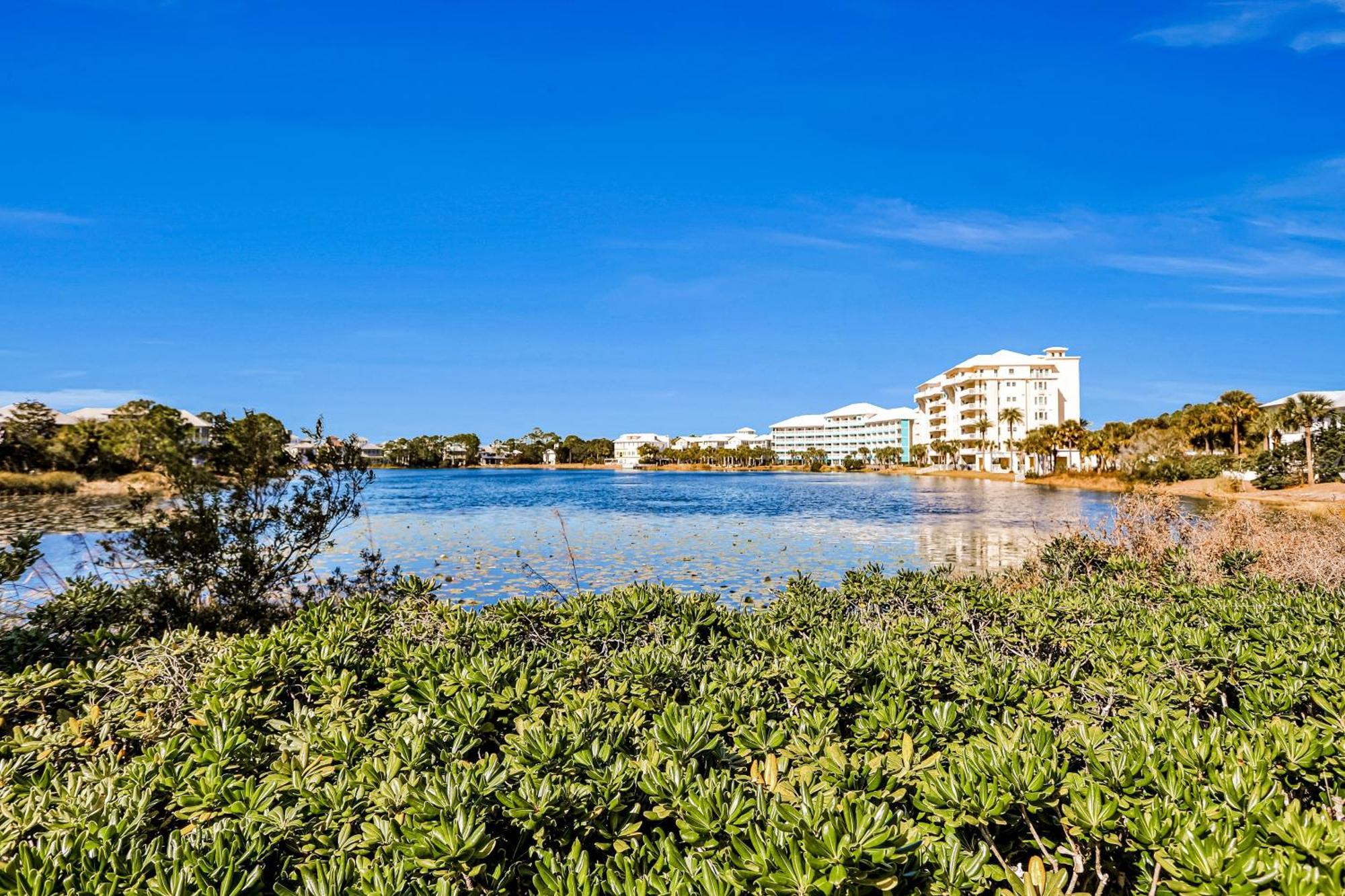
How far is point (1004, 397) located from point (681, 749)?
381 feet

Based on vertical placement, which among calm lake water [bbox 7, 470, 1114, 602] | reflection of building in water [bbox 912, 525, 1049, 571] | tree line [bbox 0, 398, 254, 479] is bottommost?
reflection of building in water [bbox 912, 525, 1049, 571]

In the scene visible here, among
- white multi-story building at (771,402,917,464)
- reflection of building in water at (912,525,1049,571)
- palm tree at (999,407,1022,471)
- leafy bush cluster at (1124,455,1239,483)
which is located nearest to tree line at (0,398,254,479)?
reflection of building in water at (912,525,1049,571)

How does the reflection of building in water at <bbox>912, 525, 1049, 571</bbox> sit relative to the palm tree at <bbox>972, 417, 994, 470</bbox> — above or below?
below

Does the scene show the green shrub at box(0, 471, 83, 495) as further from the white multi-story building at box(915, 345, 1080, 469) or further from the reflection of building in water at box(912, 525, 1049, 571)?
the white multi-story building at box(915, 345, 1080, 469)

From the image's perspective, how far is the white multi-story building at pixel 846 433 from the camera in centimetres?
15675

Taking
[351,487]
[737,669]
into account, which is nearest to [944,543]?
[351,487]

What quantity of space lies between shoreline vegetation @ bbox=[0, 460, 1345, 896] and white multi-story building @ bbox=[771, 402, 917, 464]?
144 m

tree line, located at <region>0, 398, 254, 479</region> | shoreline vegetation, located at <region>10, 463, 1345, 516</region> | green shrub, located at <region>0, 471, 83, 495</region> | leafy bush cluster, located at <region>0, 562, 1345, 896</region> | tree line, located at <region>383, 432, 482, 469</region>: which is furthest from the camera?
tree line, located at <region>383, 432, 482, 469</region>

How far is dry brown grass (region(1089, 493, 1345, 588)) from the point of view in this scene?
30.4ft

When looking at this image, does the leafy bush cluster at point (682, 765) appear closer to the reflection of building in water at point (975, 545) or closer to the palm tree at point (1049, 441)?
the reflection of building in water at point (975, 545)

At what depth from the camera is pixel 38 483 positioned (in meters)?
44.9

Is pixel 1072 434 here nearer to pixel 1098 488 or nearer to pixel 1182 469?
pixel 1098 488

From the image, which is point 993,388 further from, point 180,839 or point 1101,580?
point 180,839

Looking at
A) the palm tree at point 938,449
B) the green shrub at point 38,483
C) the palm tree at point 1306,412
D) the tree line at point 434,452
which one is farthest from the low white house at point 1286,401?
the tree line at point 434,452
